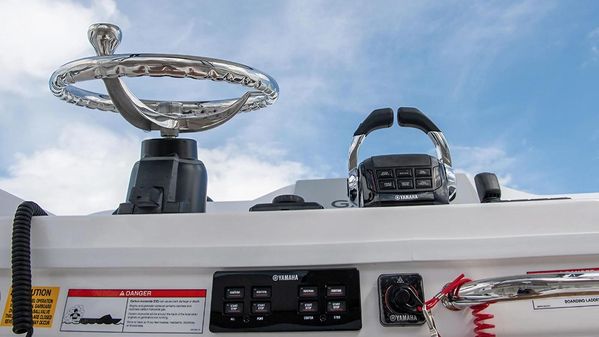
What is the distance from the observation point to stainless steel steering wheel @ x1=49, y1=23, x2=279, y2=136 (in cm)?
67

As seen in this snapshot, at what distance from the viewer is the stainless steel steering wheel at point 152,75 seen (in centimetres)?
67

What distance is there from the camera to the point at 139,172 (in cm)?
76

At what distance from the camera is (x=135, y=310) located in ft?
2.03

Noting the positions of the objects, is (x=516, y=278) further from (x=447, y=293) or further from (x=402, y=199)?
(x=402, y=199)

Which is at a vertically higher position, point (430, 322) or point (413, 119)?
point (413, 119)

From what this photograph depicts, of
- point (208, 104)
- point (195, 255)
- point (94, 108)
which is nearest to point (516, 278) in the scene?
point (195, 255)

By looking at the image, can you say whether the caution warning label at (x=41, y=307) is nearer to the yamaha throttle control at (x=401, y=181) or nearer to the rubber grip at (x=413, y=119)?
the yamaha throttle control at (x=401, y=181)

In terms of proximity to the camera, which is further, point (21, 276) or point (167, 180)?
point (167, 180)

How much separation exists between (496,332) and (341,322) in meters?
0.18

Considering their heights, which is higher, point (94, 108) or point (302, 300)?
point (94, 108)

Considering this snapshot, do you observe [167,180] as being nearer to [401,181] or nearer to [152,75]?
[152,75]

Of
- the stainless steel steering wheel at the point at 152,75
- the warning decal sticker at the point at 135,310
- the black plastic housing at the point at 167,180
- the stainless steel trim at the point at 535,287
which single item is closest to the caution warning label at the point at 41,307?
the warning decal sticker at the point at 135,310

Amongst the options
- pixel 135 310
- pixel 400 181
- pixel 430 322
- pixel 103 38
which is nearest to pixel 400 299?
pixel 430 322

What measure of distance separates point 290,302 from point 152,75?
0.36 metres
